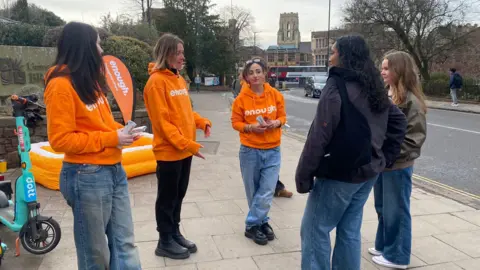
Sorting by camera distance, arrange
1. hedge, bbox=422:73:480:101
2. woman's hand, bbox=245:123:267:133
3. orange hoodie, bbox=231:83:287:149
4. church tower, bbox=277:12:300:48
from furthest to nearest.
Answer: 1. church tower, bbox=277:12:300:48
2. hedge, bbox=422:73:480:101
3. orange hoodie, bbox=231:83:287:149
4. woman's hand, bbox=245:123:267:133

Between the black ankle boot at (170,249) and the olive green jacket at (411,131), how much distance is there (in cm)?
193

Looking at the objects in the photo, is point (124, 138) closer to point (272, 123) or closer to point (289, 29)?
point (272, 123)

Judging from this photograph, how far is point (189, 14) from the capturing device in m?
48.9

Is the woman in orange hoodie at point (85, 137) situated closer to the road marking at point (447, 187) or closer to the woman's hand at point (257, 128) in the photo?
the woman's hand at point (257, 128)

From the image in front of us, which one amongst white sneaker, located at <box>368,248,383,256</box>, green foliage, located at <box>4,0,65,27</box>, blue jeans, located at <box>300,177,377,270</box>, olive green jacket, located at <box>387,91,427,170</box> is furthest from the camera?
green foliage, located at <box>4,0,65,27</box>

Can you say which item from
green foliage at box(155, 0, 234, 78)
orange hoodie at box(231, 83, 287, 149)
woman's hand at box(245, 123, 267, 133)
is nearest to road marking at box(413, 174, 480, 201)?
orange hoodie at box(231, 83, 287, 149)

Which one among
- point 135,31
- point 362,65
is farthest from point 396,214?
point 135,31

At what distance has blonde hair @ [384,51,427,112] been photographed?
3229 millimetres

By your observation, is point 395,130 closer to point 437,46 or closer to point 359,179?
point 359,179

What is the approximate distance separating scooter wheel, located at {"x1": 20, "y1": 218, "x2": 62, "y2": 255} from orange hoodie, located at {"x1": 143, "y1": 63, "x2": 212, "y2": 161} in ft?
→ 3.80

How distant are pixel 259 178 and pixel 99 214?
1862 mm

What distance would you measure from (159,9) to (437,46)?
3345 cm

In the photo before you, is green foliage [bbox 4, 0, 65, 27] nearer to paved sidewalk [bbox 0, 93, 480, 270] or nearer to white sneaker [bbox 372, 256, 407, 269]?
paved sidewalk [bbox 0, 93, 480, 270]

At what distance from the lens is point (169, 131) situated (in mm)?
3248
